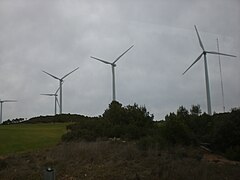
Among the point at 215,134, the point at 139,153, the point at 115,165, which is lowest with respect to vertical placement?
the point at 115,165

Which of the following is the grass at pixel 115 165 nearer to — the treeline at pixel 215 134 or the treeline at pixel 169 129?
the treeline at pixel 169 129

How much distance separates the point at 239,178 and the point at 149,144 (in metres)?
11.6

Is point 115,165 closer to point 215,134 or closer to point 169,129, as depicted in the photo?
point 169,129

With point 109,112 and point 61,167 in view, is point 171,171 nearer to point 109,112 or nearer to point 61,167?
point 61,167

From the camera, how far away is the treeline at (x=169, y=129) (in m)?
33.6

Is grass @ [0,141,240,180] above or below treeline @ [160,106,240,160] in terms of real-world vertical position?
below

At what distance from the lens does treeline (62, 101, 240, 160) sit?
33.6 meters

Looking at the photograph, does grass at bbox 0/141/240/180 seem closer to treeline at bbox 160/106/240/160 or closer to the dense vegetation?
the dense vegetation

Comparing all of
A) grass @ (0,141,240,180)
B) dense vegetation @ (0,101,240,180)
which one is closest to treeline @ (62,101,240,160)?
dense vegetation @ (0,101,240,180)

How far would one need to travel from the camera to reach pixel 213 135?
34.8 m

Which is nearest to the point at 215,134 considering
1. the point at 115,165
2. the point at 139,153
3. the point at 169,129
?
the point at 169,129

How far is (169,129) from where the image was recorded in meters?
34.5

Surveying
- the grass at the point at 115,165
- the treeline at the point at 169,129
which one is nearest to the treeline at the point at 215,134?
the treeline at the point at 169,129

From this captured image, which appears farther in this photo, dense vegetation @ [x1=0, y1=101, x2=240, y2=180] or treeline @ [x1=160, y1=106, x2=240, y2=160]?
treeline @ [x1=160, y1=106, x2=240, y2=160]
